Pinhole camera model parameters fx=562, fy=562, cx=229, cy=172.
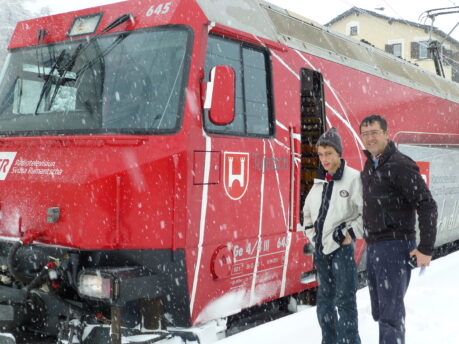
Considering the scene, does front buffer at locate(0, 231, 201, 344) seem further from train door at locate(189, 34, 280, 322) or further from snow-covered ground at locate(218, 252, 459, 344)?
snow-covered ground at locate(218, 252, 459, 344)

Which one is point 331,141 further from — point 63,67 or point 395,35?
point 395,35

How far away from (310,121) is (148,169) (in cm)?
253

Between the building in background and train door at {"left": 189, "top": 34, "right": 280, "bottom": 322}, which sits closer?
train door at {"left": 189, "top": 34, "right": 280, "bottom": 322}

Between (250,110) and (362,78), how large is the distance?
241 centimetres

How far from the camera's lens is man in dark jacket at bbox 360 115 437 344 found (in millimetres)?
3512

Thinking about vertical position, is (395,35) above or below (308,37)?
above

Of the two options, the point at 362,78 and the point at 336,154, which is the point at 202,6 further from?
the point at 362,78

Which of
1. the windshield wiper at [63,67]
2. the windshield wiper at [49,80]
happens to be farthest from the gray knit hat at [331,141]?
the windshield wiper at [49,80]

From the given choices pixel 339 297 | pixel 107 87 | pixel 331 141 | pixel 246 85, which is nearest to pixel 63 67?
pixel 107 87

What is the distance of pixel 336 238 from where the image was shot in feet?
12.8

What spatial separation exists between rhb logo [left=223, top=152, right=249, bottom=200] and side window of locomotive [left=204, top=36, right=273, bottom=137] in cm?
20

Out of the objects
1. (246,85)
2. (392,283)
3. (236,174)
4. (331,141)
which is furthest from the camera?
(246,85)

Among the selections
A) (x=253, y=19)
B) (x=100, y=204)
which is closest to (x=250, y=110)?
(x=253, y=19)

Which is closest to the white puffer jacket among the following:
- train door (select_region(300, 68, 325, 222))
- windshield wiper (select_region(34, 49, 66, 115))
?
train door (select_region(300, 68, 325, 222))
